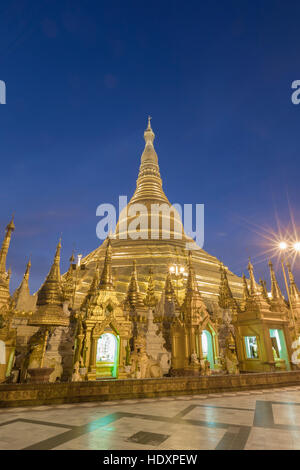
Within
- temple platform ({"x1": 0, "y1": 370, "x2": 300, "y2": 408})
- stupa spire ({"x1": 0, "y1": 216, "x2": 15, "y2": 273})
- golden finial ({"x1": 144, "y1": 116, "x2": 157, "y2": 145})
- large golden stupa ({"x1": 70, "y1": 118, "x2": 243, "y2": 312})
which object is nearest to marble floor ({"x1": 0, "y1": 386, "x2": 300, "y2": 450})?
temple platform ({"x1": 0, "y1": 370, "x2": 300, "y2": 408})

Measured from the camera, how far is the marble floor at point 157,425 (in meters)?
4.21

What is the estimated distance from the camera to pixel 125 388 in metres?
8.59

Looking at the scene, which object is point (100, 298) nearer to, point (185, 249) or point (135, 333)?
point (135, 333)

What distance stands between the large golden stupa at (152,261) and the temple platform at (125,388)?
33.8 ft

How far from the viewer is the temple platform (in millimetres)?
7508

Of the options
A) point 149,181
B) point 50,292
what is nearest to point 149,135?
point 149,181

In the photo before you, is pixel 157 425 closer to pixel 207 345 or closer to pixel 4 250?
pixel 207 345

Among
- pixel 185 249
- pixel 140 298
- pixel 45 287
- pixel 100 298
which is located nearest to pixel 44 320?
pixel 45 287

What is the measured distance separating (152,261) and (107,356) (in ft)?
56.6

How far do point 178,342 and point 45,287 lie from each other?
890cm

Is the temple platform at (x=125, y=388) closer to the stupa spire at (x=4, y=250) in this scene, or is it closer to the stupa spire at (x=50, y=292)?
the stupa spire at (x=50, y=292)

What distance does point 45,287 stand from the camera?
1242 centimetres

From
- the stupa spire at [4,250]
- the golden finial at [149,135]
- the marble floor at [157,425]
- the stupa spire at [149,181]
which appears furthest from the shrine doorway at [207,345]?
the golden finial at [149,135]

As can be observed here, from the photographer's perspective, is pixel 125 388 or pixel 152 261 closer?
pixel 125 388
